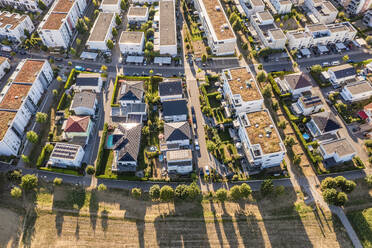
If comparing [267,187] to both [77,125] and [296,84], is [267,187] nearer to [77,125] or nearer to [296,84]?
[296,84]

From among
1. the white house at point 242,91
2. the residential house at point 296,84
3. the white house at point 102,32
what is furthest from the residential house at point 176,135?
the white house at point 102,32

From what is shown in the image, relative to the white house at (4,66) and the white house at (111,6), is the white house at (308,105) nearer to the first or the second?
the white house at (111,6)

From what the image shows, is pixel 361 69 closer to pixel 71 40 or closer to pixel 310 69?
pixel 310 69

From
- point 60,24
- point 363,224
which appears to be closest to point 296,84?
point 363,224

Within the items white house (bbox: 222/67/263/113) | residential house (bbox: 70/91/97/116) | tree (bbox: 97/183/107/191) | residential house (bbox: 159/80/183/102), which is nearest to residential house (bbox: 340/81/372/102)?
white house (bbox: 222/67/263/113)

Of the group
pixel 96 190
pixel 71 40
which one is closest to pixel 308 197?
pixel 96 190

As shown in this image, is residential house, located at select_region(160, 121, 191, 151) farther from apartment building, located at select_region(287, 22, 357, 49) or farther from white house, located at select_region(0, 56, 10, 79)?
white house, located at select_region(0, 56, 10, 79)

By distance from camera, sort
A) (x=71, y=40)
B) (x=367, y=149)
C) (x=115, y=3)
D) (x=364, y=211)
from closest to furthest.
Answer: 1. (x=364, y=211)
2. (x=367, y=149)
3. (x=71, y=40)
4. (x=115, y=3)
